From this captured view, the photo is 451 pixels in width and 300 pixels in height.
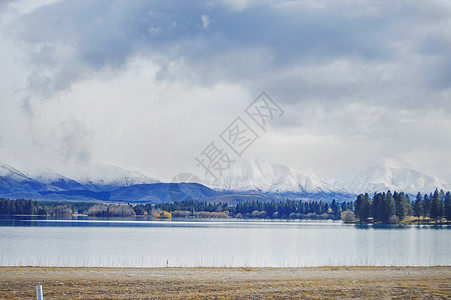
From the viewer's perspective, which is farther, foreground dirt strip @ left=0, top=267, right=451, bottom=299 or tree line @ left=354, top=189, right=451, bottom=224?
tree line @ left=354, top=189, right=451, bottom=224

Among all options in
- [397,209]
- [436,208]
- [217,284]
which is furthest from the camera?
[397,209]

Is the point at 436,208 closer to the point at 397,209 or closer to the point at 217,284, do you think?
the point at 397,209

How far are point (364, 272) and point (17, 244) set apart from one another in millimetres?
44677

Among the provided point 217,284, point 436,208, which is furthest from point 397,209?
point 217,284

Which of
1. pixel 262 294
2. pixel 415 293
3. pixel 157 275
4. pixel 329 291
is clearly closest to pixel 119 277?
pixel 157 275

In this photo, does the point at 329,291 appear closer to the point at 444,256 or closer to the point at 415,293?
the point at 415,293

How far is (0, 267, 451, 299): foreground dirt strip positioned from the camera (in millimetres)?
24469

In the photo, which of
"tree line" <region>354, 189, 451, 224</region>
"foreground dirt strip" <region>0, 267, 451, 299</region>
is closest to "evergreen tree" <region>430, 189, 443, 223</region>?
"tree line" <region>354, 189, 451, 224</region>

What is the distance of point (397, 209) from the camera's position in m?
156

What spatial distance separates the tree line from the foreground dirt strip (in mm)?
124859

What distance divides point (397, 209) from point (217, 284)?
14034 centimetres

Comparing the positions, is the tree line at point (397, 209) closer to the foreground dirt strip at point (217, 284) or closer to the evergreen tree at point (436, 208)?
the evergreen tree at point (436, 208)

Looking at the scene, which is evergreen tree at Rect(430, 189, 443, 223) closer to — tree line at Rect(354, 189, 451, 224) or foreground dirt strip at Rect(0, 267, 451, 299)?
tree line at Rect(354, 189, 451, 224)

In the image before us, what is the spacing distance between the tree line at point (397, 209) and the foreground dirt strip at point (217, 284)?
124859mm
